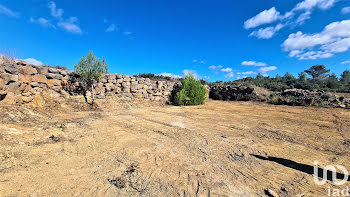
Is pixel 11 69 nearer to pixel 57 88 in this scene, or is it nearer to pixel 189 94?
pixel 57 88

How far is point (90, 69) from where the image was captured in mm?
8234

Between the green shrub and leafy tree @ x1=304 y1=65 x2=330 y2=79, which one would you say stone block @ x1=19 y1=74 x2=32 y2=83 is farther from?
leafy tree @ x1=304 y1=65 x2=330 y2=79

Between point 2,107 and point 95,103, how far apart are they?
371 cm

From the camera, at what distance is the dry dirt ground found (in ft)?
7.14

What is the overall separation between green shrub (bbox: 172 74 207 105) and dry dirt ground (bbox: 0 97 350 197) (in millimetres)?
6418

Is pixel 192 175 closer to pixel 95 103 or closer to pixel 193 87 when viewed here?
pixel 95 103

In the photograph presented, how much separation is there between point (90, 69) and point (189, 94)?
23.0 feet

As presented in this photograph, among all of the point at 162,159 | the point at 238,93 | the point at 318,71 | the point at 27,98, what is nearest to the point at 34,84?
the point at 27,98

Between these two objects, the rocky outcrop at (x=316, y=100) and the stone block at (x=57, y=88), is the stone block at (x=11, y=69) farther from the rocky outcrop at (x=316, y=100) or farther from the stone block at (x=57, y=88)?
the rocky outcrop at (x=316, y=100)

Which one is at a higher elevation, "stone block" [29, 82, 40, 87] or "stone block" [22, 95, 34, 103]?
"stone block" [29, 82, 40, 87]

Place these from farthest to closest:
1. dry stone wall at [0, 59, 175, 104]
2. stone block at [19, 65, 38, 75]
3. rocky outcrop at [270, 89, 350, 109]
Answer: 1. rocky outcrop at [270, 89, 350, 109]
2. stone block at [19, 65, 38, 75]
3. dry stone wall at [0, 59, 175, 104]

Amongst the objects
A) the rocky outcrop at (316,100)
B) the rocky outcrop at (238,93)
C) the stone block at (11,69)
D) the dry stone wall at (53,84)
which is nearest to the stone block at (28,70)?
the dry stone wall at (53,84)

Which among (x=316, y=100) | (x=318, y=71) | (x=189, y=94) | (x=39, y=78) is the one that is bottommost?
(x=316, y=100)

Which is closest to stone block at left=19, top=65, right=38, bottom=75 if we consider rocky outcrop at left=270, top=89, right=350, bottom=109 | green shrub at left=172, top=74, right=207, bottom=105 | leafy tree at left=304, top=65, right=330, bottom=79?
green shrub at left=172, top=74, right=207, bottom=105
